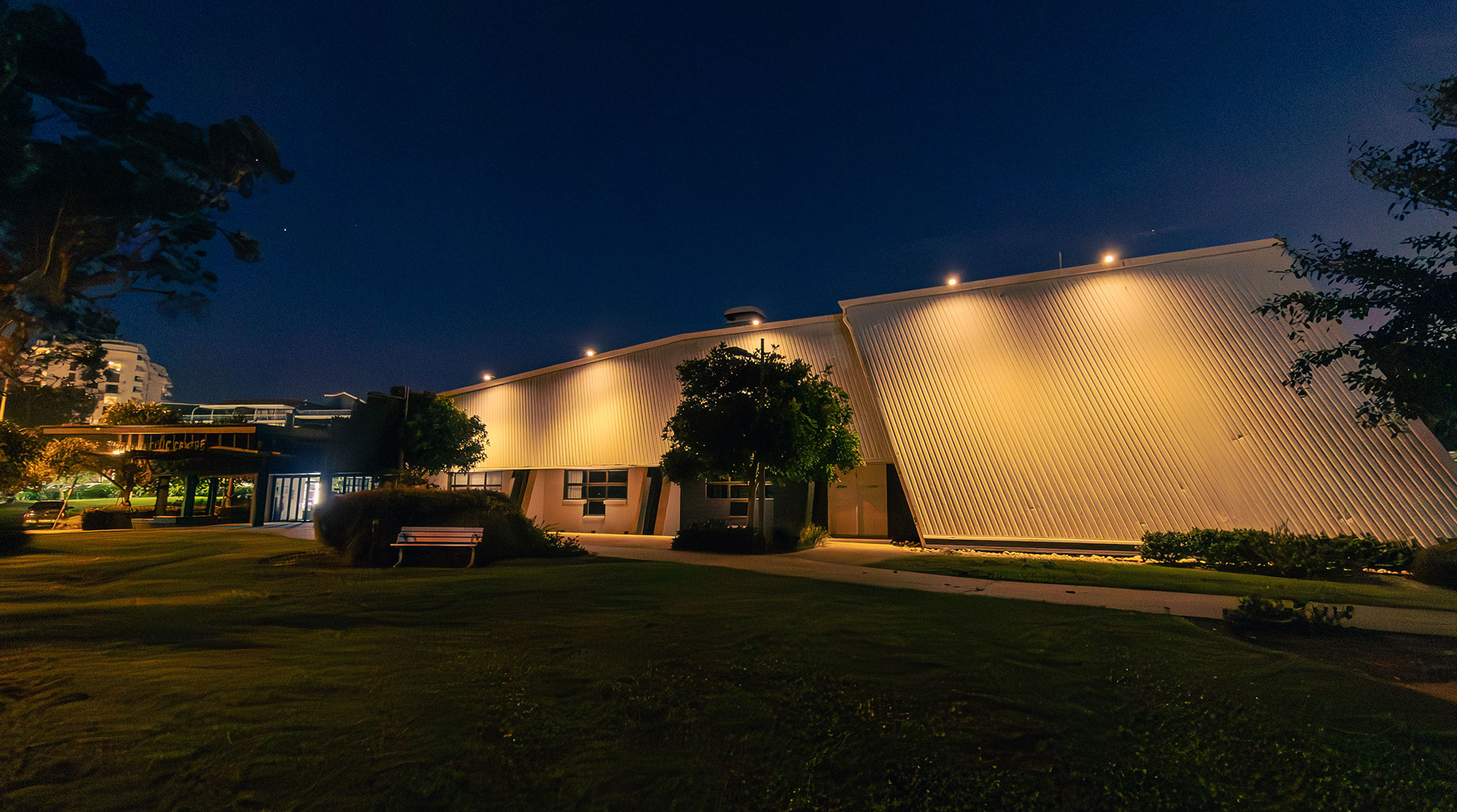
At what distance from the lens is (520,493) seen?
2703 cm

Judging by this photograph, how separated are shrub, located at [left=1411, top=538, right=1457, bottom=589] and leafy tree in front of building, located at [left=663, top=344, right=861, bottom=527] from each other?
11.7 meters

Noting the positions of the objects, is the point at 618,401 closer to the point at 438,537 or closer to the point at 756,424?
the point at 756,424

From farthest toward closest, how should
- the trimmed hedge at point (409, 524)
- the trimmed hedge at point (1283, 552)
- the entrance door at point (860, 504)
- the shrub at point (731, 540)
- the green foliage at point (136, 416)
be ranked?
the green foliage at point (136, 416), the entrance door at point (860, 504), the shrub at point (731, 540), the trimmed hedge at point (409, 524), the trimmed hedge at point (1283, 552)

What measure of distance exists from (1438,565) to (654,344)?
74.4 feet

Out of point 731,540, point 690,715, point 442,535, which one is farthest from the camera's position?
point 731,540

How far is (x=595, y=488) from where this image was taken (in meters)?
25.9

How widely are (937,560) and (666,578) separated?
6915mm

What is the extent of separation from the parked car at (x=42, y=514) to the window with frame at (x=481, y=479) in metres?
16.3

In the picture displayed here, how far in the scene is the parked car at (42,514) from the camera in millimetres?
26553

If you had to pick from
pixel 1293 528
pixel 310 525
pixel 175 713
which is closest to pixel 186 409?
pixel 310 525

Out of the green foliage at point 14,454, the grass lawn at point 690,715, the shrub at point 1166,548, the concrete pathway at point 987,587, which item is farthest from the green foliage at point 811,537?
the green foliage at point 14,454

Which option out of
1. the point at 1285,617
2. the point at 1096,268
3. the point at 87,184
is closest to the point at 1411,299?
the point at 1285,617

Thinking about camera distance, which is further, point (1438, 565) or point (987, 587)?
point (1438, 565)

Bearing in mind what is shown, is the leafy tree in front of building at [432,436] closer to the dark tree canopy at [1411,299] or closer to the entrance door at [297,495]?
the entrance door at [297,495]
